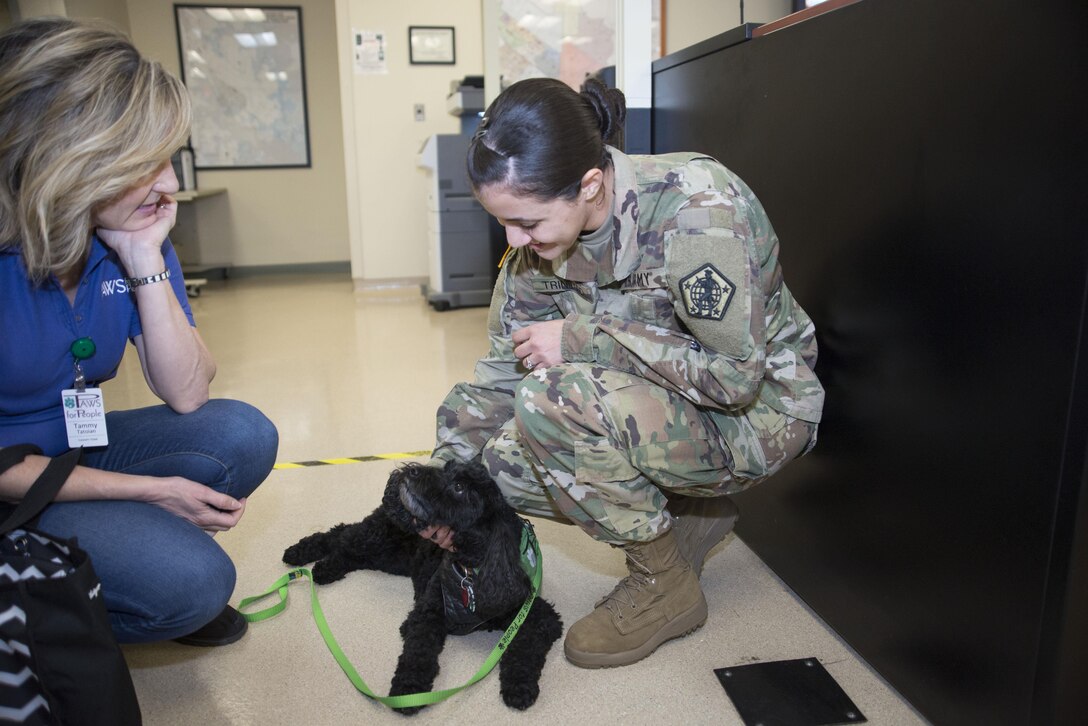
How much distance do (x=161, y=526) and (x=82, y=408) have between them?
9.1 inches

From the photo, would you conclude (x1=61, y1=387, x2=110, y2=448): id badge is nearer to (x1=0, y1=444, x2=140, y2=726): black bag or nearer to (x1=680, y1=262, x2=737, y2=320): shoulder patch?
(x1=0, y1=444, x2=140, y2=726): black bag

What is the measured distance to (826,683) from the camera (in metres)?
1.33

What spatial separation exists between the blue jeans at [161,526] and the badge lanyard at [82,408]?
0.11 m

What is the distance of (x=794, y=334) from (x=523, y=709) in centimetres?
79

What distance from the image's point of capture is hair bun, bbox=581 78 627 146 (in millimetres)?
1310

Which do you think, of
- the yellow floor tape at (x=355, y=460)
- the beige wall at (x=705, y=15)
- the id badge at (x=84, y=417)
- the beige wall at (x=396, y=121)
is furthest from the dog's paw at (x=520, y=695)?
the beige wall at (x=396, y=121)

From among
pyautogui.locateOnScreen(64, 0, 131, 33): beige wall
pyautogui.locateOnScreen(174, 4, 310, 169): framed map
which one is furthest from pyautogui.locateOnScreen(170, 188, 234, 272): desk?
pyautogui.locateOnScreen(64, 0, 131, 33): beige wall

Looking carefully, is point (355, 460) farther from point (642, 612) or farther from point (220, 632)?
point (642, 612)

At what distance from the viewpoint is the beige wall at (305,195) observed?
6.68m

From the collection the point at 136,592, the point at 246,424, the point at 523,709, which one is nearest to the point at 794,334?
the point at 523,709

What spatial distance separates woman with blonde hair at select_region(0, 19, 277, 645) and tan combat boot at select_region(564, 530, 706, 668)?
0.64 metres

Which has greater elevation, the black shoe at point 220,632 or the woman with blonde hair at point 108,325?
the woman with blonde hair at point 108,325

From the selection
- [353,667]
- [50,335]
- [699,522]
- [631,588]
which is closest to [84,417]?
[50,335]

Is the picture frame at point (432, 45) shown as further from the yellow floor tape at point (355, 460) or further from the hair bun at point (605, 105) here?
the hair bun at point (605, 105)
